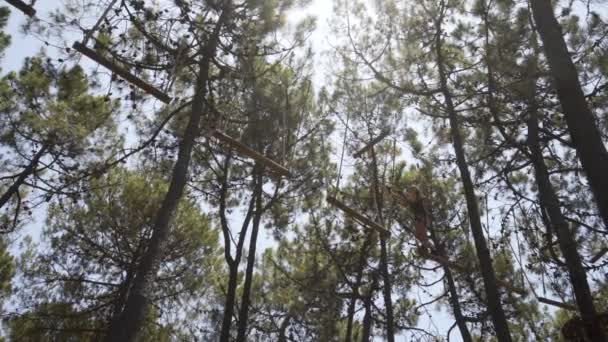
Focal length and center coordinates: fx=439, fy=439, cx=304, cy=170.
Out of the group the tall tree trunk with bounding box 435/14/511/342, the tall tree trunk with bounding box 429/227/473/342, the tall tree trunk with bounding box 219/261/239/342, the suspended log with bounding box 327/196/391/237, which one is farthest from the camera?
the tall tree trunk with bounding box 429/227/473/342

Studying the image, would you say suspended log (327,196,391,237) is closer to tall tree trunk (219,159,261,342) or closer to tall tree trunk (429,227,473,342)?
tall tree trunk (219,159,261,342)

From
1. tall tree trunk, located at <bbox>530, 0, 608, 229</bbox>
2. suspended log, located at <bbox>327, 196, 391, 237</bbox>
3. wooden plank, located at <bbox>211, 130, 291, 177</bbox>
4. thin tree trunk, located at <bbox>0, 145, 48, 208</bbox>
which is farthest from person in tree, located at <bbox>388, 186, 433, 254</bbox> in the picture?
thin tree trunk, located at <bbox>0, 145, 48, 208</bbox>

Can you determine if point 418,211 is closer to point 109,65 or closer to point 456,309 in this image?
point 456,309

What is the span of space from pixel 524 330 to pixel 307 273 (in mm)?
5454

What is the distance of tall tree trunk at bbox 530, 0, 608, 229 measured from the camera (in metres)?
3.18

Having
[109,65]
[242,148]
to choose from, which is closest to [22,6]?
[109,65]

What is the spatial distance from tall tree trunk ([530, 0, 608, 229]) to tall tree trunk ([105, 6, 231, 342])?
3896 millimetres

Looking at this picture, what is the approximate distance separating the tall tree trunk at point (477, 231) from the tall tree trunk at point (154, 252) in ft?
11.1

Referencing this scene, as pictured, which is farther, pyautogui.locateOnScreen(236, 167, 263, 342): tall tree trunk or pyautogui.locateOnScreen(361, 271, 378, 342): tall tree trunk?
pyautogui.locateOnScreen(361, 271, 378, 342): tall tree trunk

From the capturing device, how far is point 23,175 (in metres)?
8.12

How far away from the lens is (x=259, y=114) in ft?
24.7

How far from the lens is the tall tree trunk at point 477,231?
4.95 meters

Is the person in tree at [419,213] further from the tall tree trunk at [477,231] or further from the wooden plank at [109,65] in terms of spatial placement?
the wooden plank at [109,65]

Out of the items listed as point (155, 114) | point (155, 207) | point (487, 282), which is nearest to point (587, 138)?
point (487, 282)
